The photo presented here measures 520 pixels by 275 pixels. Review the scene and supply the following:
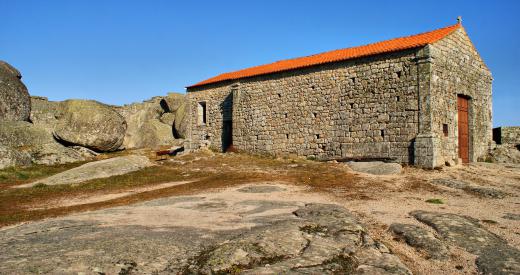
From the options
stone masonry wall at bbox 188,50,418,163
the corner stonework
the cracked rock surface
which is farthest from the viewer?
stone masonry wall at bbox 188,50,418,163

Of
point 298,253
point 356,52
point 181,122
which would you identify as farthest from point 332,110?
point 181,122

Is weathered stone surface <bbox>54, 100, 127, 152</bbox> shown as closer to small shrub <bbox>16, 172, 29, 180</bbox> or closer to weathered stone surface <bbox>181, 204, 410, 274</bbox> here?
small shrub <bbox>16, 172, 29, 180</bbox>

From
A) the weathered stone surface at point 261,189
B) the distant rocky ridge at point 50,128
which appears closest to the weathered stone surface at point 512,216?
the weathered stone surface at point 261,189

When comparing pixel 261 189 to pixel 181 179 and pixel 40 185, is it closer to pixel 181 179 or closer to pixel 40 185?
pixel 181 179

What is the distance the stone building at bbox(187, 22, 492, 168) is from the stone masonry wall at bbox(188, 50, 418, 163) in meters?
0.05

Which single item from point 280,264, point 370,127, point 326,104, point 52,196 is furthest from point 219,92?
point 280,264

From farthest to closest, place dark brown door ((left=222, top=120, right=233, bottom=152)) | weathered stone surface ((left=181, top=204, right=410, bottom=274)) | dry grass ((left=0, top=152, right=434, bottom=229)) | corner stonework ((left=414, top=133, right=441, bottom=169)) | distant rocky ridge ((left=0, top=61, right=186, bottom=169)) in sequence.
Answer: dark brown door ((left=222, top=120, right=233, bottom=152)), distant rocky ridge ((left=0, top=61, right=186, bottom=169)), corner stonework ((left=414, top=133, right=441, bottom=169)), dry grass ((left=0, top=152, right=434, bottom=229)), weathered stone surface ((left=181, top=204, right=410, bottom=274))

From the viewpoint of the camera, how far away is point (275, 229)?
6695 mm

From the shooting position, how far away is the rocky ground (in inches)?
204

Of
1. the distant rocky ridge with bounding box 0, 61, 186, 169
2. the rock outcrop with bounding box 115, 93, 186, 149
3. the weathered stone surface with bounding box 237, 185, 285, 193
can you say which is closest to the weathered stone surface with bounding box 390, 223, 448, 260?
the weathered stone surface with bounding box 237, 185, 285, 193

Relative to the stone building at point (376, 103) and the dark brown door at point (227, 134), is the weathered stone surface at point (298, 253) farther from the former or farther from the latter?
the dark brown door at point (227, 134)

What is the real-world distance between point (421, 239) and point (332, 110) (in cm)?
1447

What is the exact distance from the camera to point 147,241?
5938 mm

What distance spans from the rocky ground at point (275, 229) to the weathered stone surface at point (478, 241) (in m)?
0.02
